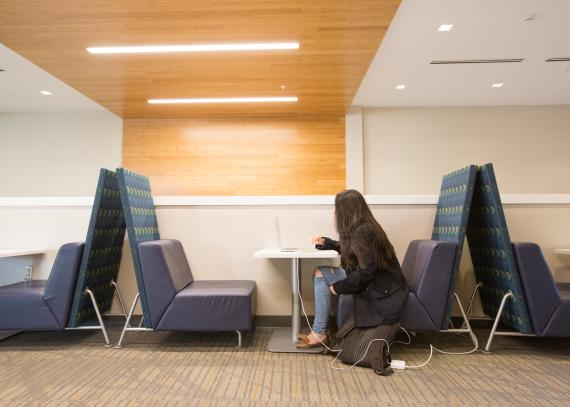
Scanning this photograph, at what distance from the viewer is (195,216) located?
330 centimetres

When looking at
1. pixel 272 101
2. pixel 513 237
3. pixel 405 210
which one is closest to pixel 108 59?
pixel 272 101

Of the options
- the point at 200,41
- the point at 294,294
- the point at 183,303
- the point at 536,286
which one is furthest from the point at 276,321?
the point at 200,41

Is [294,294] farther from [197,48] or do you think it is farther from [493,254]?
[197,48]

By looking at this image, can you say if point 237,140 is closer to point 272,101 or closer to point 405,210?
point 272,101

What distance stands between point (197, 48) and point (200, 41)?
0.58 ft

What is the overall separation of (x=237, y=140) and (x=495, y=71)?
14.5 ft

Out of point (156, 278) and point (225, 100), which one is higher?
point (225, 100)

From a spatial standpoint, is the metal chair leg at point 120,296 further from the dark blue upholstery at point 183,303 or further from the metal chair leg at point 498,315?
the metal chair leg at point 498,315

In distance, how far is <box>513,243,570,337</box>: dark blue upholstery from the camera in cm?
237

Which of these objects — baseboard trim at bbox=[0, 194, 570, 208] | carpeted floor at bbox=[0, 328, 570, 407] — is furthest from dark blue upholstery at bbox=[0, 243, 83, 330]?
baseboard trim at bbox=[0, 194, 570, 208]

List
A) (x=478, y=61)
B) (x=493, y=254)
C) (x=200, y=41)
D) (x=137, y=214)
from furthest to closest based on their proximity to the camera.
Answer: (x=478, y=61) → (x=200, y=41) → (x=137, y=214) → (x=493, y=254)

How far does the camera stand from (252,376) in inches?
83.4

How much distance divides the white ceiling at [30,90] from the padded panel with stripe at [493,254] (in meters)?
5.88

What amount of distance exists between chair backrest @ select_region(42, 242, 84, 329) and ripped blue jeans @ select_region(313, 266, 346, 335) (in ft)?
5.66
